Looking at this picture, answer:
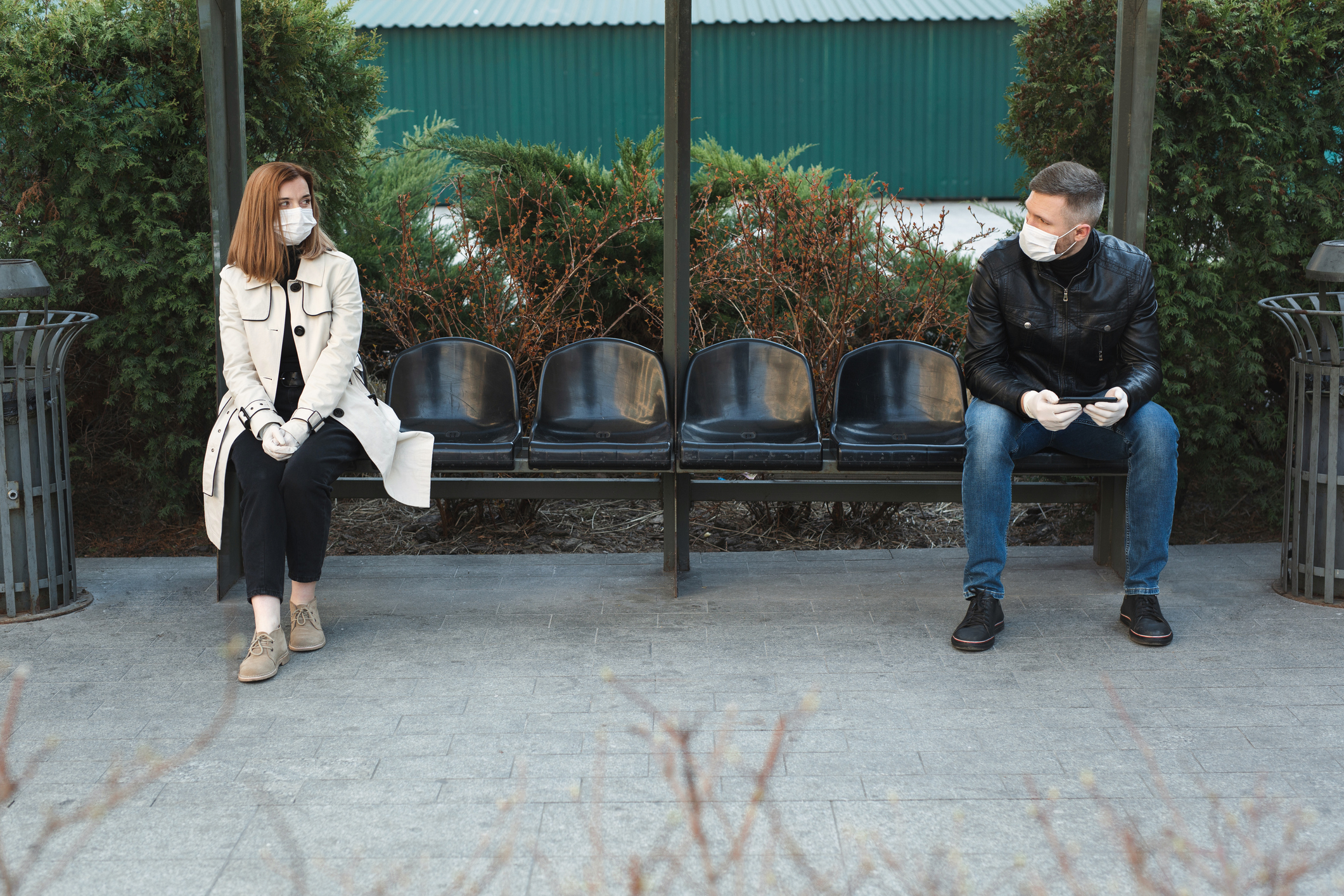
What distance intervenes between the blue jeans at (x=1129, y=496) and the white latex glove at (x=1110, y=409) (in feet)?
0.51

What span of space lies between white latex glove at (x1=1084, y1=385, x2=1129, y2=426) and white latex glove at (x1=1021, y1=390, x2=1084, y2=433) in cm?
Result: 4

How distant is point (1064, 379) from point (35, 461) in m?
3.39

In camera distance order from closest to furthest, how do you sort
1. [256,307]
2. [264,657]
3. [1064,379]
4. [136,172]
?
[264,657] → [256,307] → [1064,379] → [136,172]

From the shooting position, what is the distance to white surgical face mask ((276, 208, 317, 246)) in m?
3.72

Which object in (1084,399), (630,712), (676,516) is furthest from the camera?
(676,516)

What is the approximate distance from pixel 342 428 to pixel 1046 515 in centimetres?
327

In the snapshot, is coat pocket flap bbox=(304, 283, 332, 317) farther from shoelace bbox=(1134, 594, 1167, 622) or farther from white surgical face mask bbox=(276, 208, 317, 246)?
shoelace bbox=(1134, 594, 1167, 622)

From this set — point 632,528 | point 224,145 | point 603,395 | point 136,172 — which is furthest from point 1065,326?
point 136,172

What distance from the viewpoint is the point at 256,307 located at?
3.80m

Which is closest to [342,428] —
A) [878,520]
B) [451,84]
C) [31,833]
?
[31,833]

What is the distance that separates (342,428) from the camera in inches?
150

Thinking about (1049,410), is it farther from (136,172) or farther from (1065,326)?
(136,172)

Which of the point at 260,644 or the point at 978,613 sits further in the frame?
the point at 978,613

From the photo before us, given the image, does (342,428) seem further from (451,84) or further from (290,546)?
(451,84)
